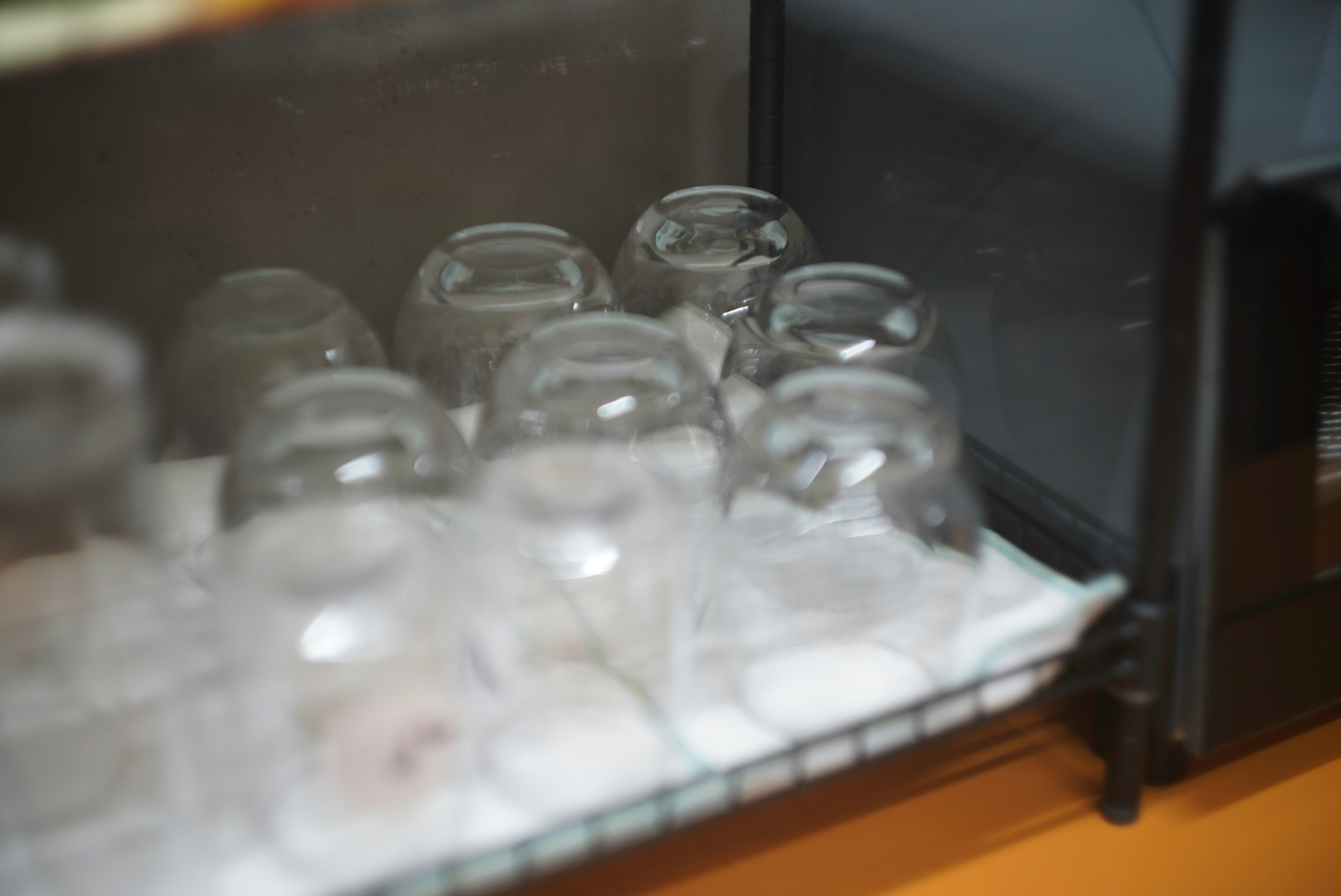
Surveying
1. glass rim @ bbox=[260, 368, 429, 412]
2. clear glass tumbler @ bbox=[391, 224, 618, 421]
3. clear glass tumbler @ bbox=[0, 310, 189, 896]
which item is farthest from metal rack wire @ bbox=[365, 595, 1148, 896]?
clear glass tumbler @ bbox=[391, 224, 618, 421]

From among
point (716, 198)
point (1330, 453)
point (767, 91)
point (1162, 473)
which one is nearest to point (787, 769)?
point (1162, 473)

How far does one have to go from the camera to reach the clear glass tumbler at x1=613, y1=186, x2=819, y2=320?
86 cm

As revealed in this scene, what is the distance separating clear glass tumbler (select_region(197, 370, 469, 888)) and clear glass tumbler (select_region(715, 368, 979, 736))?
17 centimetres

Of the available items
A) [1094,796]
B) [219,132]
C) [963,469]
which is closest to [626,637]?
[963,469]

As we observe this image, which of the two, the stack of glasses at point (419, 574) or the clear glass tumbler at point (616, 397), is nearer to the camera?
the stack of glasses at point (419, 574)

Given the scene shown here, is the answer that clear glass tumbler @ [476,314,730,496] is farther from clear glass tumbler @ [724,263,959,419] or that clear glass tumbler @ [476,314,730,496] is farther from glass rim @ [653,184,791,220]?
glass rim @ [653,184,791,220]

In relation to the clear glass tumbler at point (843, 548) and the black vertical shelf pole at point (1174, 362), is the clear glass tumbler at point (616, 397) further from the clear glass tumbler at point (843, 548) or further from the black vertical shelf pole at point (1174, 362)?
the black vertical shelf pole at point (1174, 362)

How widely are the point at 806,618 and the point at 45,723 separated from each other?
37 cm

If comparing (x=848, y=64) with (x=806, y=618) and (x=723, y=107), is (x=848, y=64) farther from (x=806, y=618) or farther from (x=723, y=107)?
(x=806, y=618)

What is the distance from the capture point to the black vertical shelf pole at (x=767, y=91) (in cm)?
92

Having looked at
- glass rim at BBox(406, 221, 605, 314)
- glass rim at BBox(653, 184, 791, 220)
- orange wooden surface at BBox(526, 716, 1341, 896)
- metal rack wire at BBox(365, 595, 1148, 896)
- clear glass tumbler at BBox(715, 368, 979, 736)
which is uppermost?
glass rim at BBox(653, 184, 791, 220)

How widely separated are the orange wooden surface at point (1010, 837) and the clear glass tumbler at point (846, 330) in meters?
0.24

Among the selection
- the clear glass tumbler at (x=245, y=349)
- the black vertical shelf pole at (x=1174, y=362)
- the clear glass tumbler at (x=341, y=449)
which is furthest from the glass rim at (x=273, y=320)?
the black vertical shelf pole at (x=1174, y=362)

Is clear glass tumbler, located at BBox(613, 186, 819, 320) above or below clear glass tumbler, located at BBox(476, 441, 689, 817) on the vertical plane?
above
